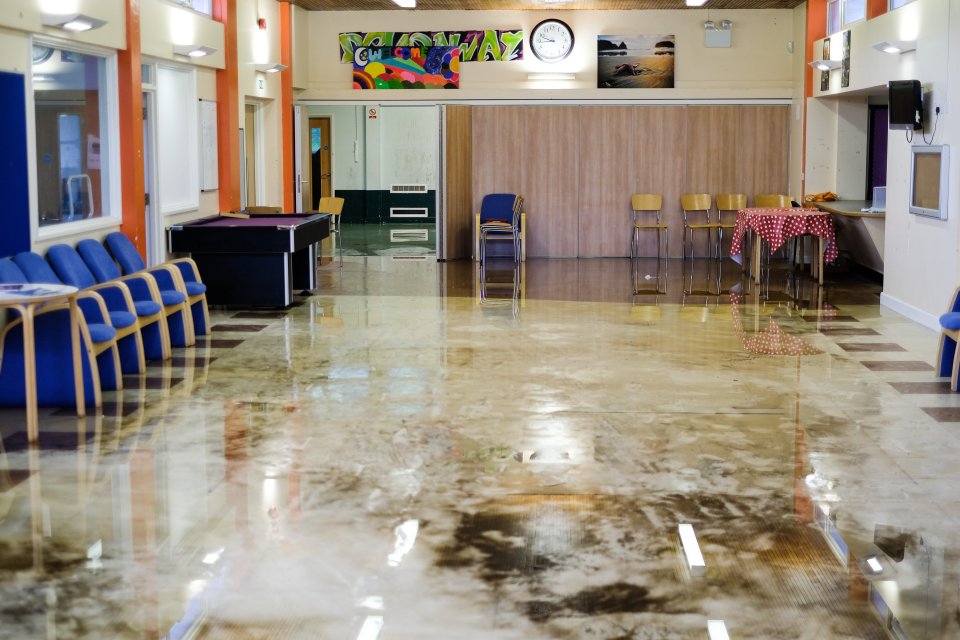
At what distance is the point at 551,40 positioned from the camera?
50.4 feet

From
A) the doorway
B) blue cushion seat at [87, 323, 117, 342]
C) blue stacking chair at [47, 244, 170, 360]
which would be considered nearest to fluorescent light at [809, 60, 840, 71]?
blue stacking chair at [47, 244, 170, 360]

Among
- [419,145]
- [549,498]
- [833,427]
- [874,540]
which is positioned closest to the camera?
[874,540]

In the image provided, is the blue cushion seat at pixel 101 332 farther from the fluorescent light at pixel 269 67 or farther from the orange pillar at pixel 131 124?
the fluorescent light at pixel 269 67

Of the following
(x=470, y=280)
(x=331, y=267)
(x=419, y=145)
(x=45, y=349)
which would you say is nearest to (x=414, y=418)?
(x=45, y=349)

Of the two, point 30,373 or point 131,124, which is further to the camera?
point 131,124

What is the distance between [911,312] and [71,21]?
7.16 m

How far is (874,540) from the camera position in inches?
178

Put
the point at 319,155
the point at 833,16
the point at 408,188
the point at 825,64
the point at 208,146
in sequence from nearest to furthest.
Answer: the point at 208,146 < the point at 825,64 < the point at 833,16 < the point at 319,155 < the point at 408,188

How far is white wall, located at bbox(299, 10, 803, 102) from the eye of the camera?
15305 mm

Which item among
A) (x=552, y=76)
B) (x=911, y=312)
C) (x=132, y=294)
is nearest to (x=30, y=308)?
(x=132, y=294)

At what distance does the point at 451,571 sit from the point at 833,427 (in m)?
2.95

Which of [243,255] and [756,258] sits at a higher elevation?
[243,255]

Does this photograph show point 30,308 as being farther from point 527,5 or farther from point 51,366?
point 527,5

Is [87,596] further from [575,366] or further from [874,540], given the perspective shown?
[575,366]
